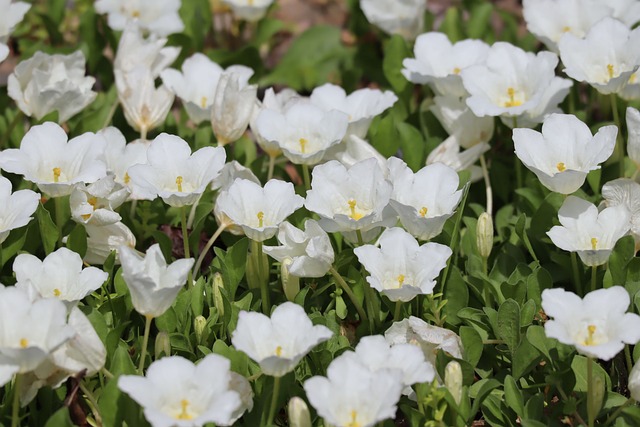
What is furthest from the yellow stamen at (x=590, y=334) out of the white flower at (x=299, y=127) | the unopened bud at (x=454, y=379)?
the white flower at (x=299, y=127)

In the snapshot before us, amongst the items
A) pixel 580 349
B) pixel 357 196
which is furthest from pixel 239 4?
pixel 580 349

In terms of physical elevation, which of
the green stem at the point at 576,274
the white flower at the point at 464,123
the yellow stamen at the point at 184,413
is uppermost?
the yellow stamen at the point at 184,413

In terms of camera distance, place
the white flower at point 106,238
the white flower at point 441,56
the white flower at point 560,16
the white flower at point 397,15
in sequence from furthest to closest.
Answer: the white flower at point 397,15 → the white flower at point 560,16 → the white flower at point 441,56 → the white flower at point 106,238

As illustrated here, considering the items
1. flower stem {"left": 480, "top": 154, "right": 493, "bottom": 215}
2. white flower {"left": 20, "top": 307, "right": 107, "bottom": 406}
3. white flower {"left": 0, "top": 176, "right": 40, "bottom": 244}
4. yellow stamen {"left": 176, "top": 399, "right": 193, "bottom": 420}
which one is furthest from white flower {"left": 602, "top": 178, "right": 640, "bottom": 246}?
white flower {"left": 0, "top": 176, "right": 40, "bottom": 244}

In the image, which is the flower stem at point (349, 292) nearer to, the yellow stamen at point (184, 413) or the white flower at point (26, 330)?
the yellow stamen at point (184, 413)

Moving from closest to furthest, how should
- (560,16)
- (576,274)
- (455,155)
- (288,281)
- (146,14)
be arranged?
(288,281), (576,274), (455,155), (560,16), (146,14)

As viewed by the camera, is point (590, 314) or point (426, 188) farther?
point (426, 188)

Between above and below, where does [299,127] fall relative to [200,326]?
above

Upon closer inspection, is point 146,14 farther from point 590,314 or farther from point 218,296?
point 590,314

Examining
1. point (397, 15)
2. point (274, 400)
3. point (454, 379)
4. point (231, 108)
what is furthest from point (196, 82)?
point (454, 379)
